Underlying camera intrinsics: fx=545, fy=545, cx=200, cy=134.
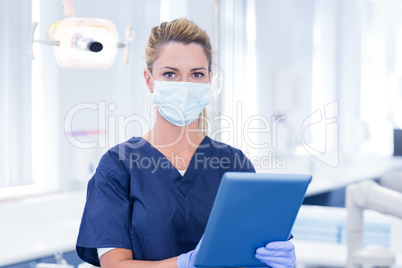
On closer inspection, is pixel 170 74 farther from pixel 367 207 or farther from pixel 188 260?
pixel 367 207

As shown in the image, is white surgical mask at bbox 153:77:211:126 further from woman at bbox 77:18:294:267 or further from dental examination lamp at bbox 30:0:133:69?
dental examination lamp at bbox 30:0:133:69

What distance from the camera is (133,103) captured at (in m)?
3.14

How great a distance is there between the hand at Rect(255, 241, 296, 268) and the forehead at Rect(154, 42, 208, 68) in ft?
1.67

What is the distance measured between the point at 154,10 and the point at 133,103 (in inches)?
22.2

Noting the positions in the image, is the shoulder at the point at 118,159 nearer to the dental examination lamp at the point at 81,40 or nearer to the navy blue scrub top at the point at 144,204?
the navy blue scrub top at the point at 144,204

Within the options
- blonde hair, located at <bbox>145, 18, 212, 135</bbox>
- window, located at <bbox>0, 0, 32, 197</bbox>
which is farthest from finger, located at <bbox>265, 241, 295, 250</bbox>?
window, located at <bbox>0, 0, 32, 197</bbox>

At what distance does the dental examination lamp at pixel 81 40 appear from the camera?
1829 millimetres

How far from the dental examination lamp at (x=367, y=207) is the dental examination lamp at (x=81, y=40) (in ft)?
3.11

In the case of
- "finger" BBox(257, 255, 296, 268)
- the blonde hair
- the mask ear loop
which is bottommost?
"finger" BBox(257, 255, 296, 268)

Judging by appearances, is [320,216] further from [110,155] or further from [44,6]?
[44,6]

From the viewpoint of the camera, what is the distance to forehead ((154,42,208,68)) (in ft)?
4.58

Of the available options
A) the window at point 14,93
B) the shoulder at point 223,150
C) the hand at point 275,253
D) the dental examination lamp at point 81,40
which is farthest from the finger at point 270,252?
the window at point 14,93

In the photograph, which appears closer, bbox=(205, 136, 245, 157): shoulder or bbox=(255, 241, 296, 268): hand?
bbox=(255, 241, 296, 268): hand

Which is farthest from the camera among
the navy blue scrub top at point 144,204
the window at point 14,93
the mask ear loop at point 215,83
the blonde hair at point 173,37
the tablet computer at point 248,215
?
the window at point 14,93
